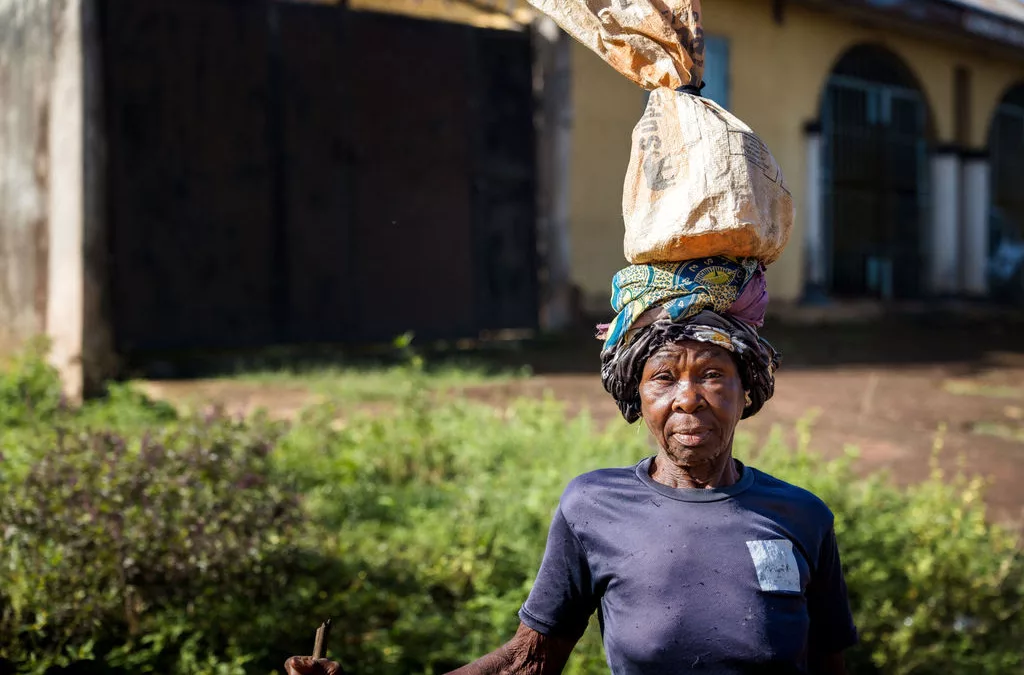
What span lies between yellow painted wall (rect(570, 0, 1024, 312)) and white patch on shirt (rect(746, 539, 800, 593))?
7698mm

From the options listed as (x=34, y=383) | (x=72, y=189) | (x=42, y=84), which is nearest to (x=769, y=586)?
(x=34, y=383)

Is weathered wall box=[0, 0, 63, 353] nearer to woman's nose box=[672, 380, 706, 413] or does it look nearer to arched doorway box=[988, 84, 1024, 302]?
woman's nose box=[672, 380, 706, 413]

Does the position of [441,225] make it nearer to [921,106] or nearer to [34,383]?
[34,383]

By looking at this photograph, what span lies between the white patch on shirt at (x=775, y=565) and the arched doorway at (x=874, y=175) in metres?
11.0

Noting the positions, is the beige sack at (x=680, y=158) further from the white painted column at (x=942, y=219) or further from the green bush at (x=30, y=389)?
the white painted column at (x=942, y=219)

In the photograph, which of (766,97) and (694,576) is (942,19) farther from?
(694,576)

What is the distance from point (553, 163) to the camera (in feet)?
27.5

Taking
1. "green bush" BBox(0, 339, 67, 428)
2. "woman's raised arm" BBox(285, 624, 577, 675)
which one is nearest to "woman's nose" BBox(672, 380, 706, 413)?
"woman's raised arm" BBox(285, 624, 577, 675)

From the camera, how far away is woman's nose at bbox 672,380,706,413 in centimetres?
158

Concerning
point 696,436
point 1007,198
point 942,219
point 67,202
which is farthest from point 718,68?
point 696,436

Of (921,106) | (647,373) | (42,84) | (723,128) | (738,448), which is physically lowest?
(738,448)

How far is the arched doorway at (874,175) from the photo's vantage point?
40.1ft

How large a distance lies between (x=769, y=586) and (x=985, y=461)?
3836mm

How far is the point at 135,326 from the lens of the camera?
6566 mm
